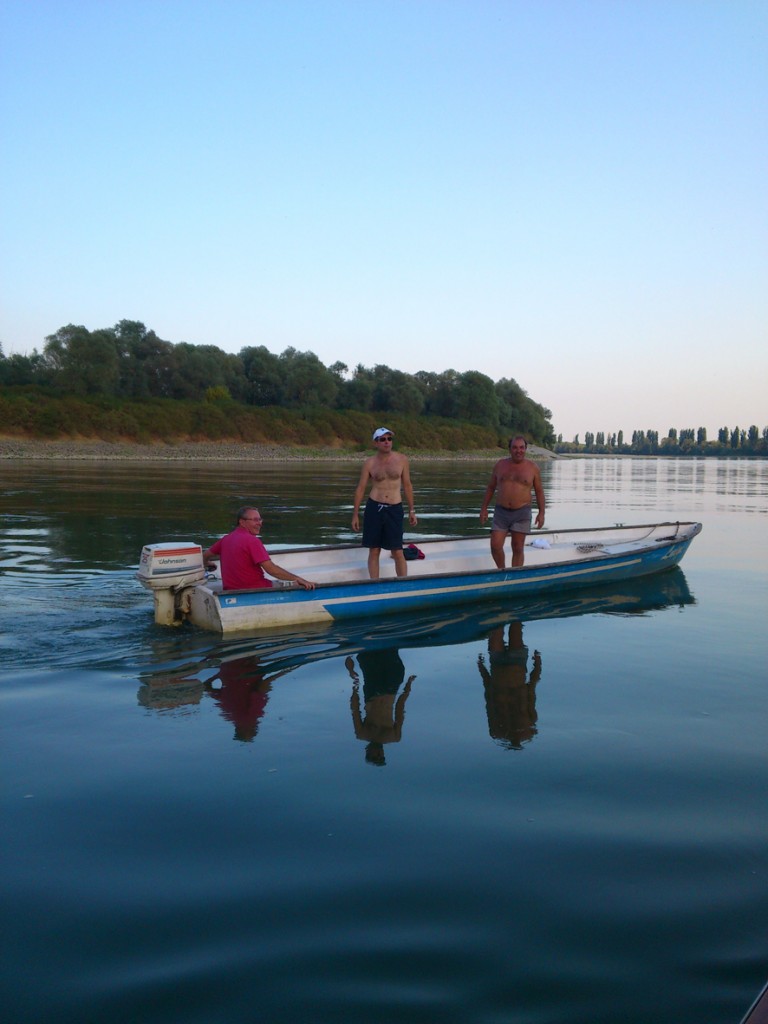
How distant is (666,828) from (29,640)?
233 inches

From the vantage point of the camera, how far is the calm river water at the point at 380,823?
10.1 feet

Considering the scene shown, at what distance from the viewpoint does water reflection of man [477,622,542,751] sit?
5.88m

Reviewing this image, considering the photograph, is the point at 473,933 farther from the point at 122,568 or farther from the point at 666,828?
the point at 122,568

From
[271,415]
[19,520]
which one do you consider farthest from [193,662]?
[271,415]

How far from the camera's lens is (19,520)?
55.6 feet

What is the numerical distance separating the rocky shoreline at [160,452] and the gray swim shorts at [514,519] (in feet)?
141

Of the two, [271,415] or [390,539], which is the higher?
[271,415]

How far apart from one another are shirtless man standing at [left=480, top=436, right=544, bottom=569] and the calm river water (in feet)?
6.82

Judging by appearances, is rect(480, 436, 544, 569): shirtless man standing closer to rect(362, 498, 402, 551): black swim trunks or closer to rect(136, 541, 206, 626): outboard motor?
rect(362, 498, 402, 551): black swim trunks

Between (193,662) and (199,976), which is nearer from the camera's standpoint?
(199,976)

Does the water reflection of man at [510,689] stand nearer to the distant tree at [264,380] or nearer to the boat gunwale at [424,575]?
the boat gunwale at [424,575]

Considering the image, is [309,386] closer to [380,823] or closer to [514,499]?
[514,499]

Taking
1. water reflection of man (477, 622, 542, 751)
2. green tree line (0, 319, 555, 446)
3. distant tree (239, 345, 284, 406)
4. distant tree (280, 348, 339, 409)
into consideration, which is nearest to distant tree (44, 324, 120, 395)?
green tree line (0, 319, 555, 446)

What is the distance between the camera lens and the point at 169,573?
8117mm
